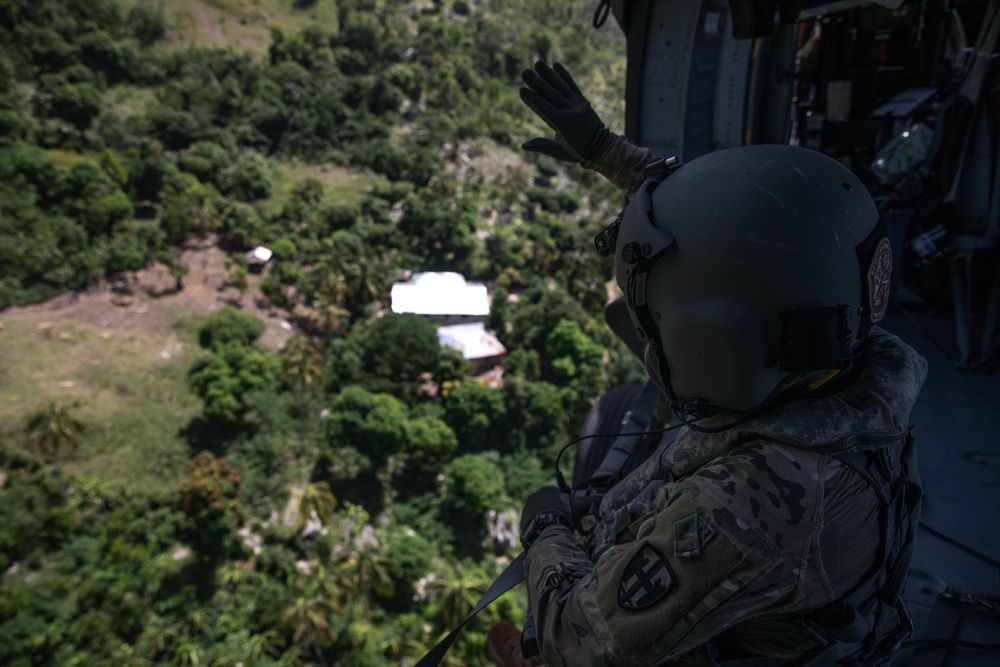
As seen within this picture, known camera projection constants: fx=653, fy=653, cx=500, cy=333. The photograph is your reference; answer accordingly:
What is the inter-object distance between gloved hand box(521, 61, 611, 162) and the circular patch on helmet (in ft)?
4.08

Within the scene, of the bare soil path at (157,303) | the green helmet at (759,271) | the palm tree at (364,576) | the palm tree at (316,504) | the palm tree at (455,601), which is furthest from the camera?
the bare soil path at (157,303)

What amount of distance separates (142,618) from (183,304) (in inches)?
599

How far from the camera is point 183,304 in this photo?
2961 cm

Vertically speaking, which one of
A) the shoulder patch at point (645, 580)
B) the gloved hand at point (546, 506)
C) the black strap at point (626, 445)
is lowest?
the black strap at point (626, 445)

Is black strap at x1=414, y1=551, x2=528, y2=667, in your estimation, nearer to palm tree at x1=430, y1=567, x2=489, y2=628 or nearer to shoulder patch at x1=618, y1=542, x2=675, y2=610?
shoulder patch at x1=618, y1=542, x2=675, y2=610

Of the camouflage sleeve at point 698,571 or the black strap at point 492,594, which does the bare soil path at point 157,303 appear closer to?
the black strap at point 492,594

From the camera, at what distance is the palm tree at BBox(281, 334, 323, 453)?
25219 mm

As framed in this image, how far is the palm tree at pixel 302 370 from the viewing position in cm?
2522

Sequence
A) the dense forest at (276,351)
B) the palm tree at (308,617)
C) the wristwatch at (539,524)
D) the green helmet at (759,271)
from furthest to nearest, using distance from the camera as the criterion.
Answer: the dense forest at (276,351)
the palm tree at (308,617)
the wristwatch at (539,524)
the green helmet at (759,271)

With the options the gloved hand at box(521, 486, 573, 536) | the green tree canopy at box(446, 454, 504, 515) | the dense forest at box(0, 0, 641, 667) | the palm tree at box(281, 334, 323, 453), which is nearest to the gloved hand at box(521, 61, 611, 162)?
the gloved hand at box(521, 486, 573, 536)

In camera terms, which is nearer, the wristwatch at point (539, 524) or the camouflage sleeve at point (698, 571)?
the camouflage sleeve at point (698, 571)

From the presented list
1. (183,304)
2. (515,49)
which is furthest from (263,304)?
(515,49)

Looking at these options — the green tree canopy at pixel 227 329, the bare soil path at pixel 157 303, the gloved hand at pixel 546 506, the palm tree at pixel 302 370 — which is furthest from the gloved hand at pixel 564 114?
the bare soil path at pixel 157 303

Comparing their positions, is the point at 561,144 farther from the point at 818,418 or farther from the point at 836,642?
the point at 836,642
